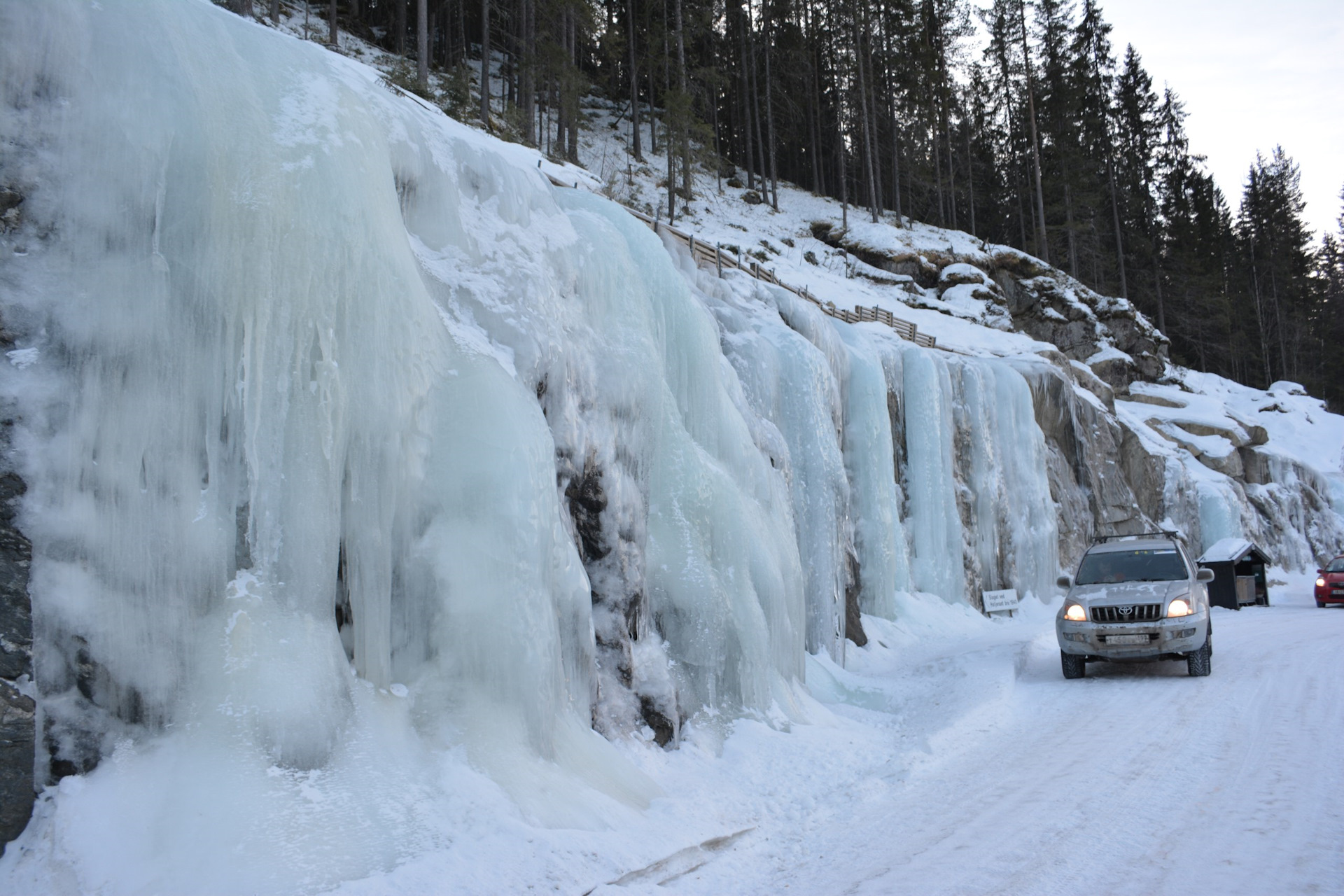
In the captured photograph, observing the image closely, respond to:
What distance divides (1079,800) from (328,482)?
4.90 metres

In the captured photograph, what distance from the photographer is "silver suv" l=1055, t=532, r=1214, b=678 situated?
893 cm

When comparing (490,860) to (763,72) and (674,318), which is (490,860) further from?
(763,72)

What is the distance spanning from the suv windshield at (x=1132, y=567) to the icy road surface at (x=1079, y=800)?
3.43 ft

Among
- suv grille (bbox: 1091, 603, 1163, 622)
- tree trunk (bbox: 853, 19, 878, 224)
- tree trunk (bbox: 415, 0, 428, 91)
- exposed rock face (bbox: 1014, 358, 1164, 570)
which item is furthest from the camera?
tree trunk (bbox: 853, 19, 878, 224)

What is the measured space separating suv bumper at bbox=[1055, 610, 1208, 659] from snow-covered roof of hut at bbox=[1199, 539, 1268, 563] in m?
12.0

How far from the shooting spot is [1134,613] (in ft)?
29.7

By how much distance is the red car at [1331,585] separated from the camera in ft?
60.2

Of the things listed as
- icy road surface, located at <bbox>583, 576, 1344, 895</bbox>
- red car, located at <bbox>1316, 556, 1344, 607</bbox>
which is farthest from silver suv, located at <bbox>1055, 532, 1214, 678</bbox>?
red car, located at <bbox>1316, 556, 1344, 607</bbox>

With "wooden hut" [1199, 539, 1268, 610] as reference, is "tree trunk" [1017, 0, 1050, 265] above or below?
above

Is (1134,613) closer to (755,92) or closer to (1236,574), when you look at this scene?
(1236,574)

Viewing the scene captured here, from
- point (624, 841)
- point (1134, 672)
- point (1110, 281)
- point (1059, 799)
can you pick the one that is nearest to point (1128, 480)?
point (1134, 672)

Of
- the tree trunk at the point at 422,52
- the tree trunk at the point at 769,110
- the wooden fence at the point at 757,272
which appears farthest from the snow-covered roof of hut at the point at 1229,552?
the tree trunk at the point at 769,110

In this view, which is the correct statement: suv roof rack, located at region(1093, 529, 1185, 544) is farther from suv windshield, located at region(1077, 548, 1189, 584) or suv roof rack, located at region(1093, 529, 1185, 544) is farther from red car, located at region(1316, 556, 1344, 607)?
red car, located at region(1316, 556, 1344, 607)

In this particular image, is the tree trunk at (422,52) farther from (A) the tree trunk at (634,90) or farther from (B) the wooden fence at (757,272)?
(A) the tree trunk at (634,90)
